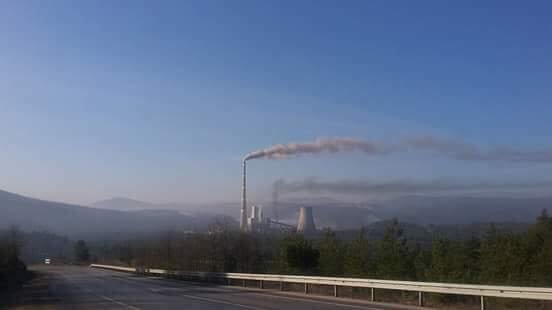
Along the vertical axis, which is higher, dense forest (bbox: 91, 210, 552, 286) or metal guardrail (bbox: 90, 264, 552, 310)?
dense forest (bbox: 91, 210, 552, 286)

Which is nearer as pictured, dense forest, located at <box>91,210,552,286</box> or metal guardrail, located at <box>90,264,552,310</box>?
metal guardrail, located at <box>90,264,552,310</box>

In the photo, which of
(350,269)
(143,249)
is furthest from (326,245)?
(143,249)

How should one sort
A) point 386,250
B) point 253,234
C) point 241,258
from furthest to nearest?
point 253,234 → point 241,258 → point 386,250

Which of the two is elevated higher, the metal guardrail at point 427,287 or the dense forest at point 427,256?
the dense forest at point 427,256

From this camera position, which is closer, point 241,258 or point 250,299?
point 250,299

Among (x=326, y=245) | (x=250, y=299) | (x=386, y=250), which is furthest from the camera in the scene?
(x=326, y=245)

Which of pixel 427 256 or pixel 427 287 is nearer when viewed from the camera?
pixel 427 287

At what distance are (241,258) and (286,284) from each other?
25.3 m

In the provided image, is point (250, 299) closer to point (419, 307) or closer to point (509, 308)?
point (419, 307)

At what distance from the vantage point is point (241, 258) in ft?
210

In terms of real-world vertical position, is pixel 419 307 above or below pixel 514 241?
below

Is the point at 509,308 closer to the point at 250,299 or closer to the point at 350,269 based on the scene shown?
the point at 250,299

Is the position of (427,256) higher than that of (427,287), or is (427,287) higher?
(427,256)

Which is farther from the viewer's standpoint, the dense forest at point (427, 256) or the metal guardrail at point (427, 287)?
the dense forest at point (427, 256)
